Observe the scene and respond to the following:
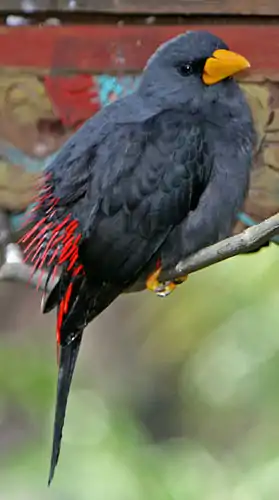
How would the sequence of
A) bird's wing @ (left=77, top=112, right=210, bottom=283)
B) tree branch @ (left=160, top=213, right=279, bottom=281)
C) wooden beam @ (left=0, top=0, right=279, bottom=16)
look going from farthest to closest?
wooden beam @ (left=0, top=0, right=279, bottom=16) → bird's wing @ (left=77, top=112, right=210, bottom=283) → tree branch @ (left=160, top=213, right=279, bottom=281)

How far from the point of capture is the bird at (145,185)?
Result: 3.42 feet

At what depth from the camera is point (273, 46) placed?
1.31 metres

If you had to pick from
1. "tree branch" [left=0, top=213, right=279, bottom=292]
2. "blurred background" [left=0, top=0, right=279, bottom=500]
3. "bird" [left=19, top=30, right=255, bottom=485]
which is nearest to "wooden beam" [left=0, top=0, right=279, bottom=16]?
"blurred background" [left=0, top=0, right=279, bottom=500]

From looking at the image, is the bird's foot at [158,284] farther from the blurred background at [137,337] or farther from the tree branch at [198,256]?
the blurred background at [137,337]

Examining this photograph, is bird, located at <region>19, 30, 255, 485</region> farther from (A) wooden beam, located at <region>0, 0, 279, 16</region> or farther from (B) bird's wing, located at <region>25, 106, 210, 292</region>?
(A) wooden beam, located at <region>0, 0, 279, 16</region>

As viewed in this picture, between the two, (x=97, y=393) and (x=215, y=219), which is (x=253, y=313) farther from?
(x=215, y=219)

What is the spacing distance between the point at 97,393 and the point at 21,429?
167 millimetres

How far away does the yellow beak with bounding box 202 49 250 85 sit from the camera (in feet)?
3.45

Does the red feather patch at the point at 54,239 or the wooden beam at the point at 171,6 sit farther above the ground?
Result: the wooden beam at the point at 171,6

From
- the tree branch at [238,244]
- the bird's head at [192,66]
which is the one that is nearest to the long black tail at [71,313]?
the tree branch at [238,244]

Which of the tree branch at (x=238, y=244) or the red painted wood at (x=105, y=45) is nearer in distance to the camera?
the tree branch at (x=238, y=244)

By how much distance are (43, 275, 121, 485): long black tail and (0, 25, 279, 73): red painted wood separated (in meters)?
0.40

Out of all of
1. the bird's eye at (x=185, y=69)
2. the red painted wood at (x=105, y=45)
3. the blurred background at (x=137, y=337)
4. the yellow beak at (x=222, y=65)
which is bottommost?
the blurred background at (x=137, y=337)

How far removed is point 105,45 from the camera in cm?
135
